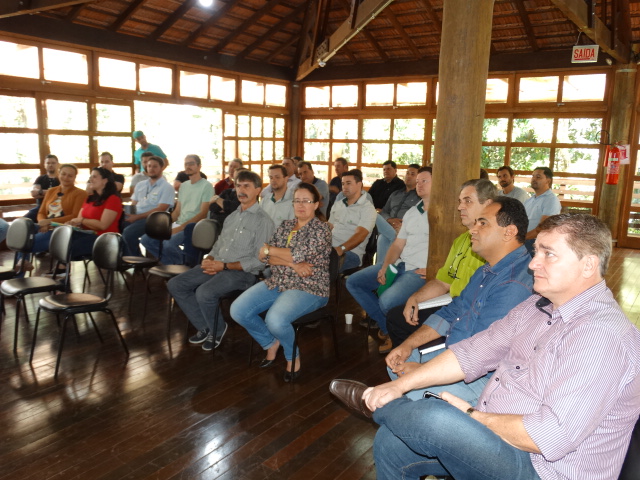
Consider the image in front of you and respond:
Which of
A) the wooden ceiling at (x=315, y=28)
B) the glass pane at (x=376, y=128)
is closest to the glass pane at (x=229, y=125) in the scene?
the wooden ceiling at (x=315, y=28)

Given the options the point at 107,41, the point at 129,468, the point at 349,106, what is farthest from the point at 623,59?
the point at 129,468

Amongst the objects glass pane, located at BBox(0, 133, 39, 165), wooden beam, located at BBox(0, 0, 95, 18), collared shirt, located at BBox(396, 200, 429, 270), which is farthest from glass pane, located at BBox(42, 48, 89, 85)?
collared shirt, located at BBox(396, 200, 429, 270)

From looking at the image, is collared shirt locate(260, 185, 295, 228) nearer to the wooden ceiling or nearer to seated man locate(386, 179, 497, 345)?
seated man locate(386, 179, 497, 345)

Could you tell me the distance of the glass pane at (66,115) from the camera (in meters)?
8.17

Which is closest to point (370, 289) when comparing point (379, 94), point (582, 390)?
point (582, 390)

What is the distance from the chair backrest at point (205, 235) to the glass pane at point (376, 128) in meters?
7.62

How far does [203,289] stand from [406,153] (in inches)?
322

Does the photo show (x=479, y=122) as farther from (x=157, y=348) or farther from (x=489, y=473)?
(x=157, y=348)

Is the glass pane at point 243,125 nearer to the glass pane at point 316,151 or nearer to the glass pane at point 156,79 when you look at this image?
the glass pane at point 316,151

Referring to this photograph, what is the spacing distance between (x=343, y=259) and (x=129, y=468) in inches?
103

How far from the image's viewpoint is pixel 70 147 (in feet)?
27.8

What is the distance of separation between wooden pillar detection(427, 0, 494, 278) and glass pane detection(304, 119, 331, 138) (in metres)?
8.91

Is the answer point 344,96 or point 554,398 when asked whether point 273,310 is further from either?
point 344,96

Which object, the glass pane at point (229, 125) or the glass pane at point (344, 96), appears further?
the glass pane at point (344, 96)
